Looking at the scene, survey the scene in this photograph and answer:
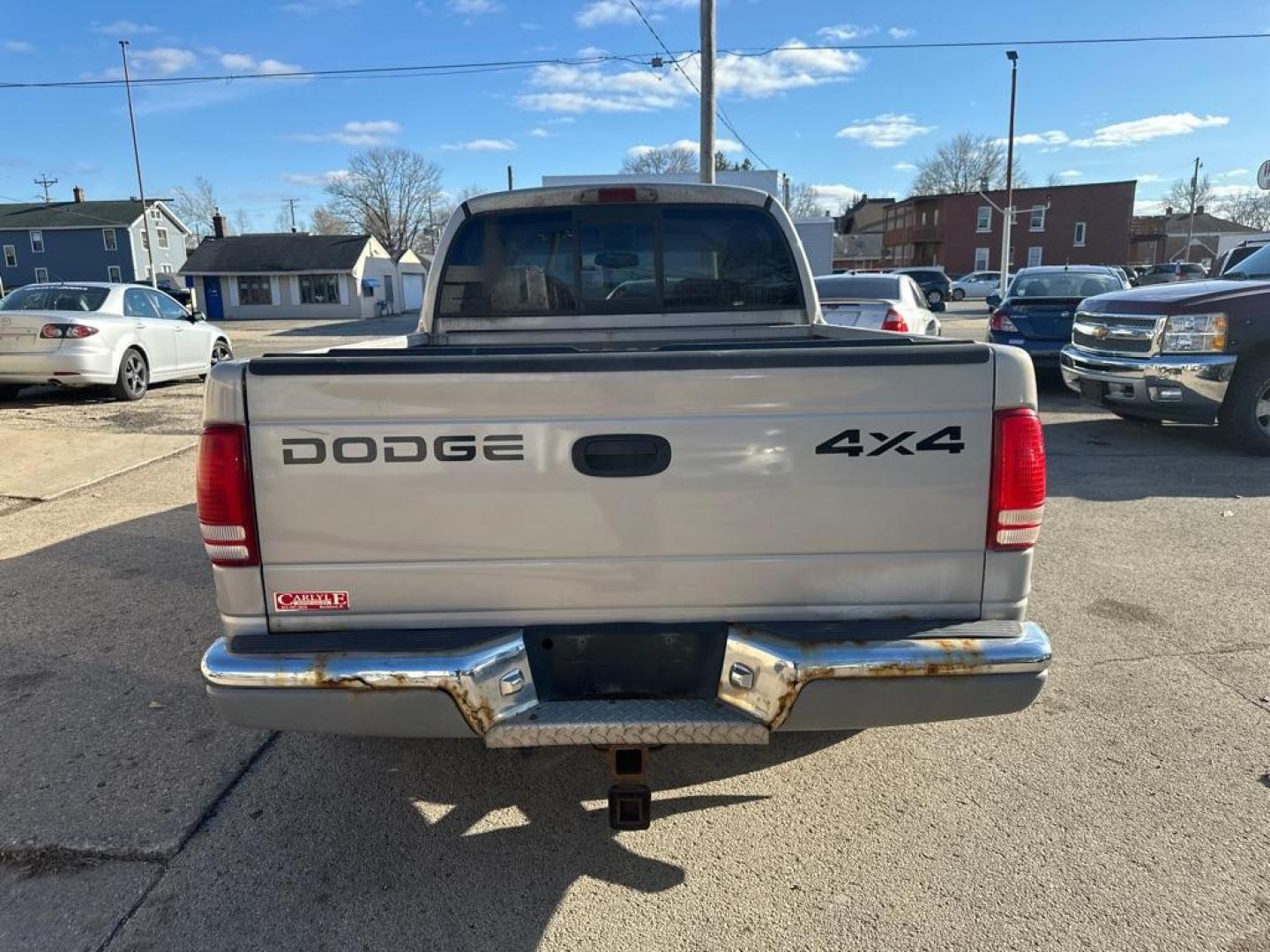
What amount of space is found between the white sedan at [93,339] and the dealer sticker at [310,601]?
9.78 metres

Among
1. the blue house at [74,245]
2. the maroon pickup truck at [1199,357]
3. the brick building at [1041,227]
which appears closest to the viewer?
the maroon pickup truck at [1199,357]

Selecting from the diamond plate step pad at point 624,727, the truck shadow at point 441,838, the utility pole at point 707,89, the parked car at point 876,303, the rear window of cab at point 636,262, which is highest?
the utility pole at point 707,89

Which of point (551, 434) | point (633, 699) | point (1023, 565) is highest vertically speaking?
point (551, 434)

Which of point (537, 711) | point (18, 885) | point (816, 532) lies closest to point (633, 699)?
point (537, 711)

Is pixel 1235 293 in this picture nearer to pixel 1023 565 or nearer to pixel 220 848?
pixel 1023 565

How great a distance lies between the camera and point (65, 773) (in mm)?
3270

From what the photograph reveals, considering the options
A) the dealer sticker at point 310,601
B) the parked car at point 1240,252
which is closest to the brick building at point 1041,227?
the parked car at point 1240,252

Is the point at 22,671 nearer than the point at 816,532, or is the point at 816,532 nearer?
the point at 816,532

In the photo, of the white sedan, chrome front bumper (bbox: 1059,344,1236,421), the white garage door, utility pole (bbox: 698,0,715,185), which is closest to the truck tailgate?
chrome front bumper (bbox: 1059,344,1236,421)

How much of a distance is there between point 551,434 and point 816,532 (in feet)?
2.55

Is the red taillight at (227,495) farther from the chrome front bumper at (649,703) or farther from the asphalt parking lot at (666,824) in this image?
the asphalt parking lot at (666,824)

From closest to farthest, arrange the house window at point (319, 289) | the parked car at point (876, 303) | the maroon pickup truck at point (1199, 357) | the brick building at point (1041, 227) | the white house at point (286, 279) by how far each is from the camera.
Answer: the maroon pickup truck at point (1199, 357) < the parked car at point (876, 303) < the white house at point (286, 279) < the house window at point (319, 289) < the brick building at point (1041, 227)

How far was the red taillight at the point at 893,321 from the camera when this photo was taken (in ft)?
34.5

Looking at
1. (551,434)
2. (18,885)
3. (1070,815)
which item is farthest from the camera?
(1070,815)
